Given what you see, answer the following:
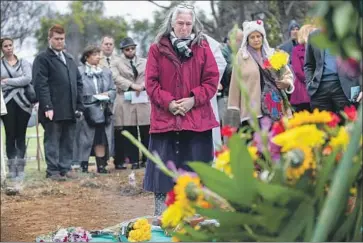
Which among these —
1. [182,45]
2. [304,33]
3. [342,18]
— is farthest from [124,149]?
[342,18]

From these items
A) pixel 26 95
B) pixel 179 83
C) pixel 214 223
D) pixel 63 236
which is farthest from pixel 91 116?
pixel 214 223

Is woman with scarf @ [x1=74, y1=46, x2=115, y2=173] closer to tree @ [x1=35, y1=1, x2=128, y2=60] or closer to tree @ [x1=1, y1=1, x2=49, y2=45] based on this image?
tree @ [x1=1, y1=1, x2=49, y2=45]

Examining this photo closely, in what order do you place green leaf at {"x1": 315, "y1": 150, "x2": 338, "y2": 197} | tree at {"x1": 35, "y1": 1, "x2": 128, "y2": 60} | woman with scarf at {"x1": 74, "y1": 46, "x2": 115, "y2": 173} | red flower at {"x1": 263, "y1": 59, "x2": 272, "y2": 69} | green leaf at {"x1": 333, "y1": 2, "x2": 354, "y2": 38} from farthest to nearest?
tree at {"x1": 35, "y1": 1, "x2": 128, "y2": 60} → woman with scarf at {"x1": 74, "y1": 46, "x2": 115, "y2": 173} → red flower at {"x1": 263, "y1": 59, "x2": 272, "y2": 69} → green leaf at {"x1": 315, "y1": 150, "x2": 338, "y2": 197} → green leaf at {"x1": 333, "y1": 2, "x2": 354, "y2": 38}

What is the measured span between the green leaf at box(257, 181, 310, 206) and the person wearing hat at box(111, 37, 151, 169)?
8.63 m

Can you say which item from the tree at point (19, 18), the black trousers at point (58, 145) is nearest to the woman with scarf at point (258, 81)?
the black trousers at point (58, 145)

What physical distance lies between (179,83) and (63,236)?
1.63m

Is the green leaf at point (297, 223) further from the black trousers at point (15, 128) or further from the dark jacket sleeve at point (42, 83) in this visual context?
the black trousers at point (15, 128)

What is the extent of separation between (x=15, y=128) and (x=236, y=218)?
804cm

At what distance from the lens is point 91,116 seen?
33.2ft

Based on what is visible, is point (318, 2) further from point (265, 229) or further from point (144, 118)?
point (144, 118)

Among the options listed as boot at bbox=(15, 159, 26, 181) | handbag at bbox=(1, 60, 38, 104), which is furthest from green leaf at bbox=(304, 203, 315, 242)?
boot at bbox=(15, 159, 26, 181)

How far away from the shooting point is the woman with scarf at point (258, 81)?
617 centimetres

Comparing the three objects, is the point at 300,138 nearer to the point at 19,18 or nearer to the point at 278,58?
the point at 278,58

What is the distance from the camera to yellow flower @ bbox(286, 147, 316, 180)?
1.51 m
